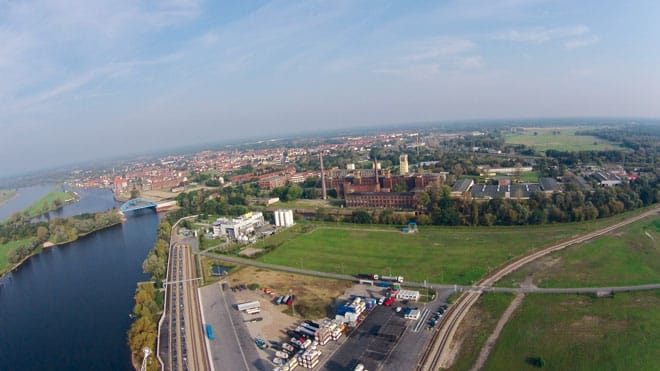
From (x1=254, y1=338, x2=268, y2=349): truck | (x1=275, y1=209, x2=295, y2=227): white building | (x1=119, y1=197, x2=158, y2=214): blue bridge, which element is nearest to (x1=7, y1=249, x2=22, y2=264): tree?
(x1=119, y1=197, x2=158, y2=214): blue bridge

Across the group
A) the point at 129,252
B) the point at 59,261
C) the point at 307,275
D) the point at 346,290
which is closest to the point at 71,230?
the point at 59,261

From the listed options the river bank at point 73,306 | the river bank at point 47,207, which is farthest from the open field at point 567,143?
the river bank at point 47,207

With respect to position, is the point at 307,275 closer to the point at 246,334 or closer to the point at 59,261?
the point at 246,334

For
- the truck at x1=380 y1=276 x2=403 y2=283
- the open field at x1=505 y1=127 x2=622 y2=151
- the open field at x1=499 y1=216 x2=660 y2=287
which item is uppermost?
the open field at x1=505 y1=127 x2=622 y2=151

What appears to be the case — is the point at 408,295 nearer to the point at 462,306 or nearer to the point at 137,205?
the point at 462,306

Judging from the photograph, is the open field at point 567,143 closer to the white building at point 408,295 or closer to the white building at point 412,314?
the white building at point 408,295

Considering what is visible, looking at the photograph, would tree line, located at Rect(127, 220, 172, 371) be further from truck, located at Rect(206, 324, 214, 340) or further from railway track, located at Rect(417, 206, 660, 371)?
railway track, located at Rect(417, 206, 660, 371)
